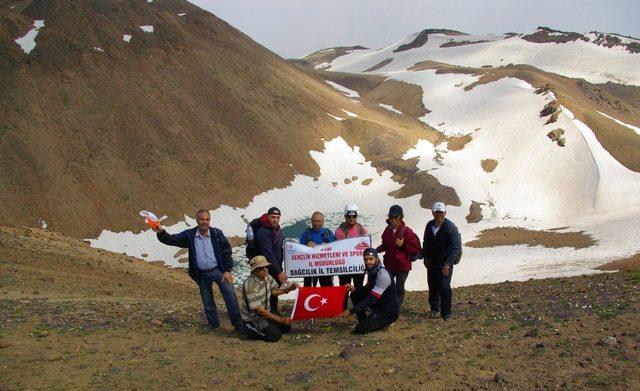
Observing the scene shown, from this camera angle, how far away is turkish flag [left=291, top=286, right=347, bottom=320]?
966 cm

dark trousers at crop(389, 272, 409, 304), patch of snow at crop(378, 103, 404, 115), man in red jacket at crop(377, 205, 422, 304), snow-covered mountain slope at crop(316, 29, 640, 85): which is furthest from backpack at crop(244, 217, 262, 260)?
snow-covered mountain slope at crop(316, 29, 640, 85)

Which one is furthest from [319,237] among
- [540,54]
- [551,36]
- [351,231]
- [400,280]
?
[551,36]

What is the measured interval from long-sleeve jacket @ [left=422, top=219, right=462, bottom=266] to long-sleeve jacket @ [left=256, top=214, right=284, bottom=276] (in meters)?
2.79

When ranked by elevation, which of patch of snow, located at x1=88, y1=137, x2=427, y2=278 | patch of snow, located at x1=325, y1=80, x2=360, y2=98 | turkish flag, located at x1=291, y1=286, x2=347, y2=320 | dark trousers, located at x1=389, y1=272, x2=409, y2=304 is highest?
patch of snow, located at x1=325, y1=80, x2=360, y2=98

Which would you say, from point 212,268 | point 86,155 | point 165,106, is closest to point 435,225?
point 212,268

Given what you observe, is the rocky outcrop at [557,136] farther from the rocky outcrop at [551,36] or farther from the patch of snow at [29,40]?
the rocky outcrop at [551,36]

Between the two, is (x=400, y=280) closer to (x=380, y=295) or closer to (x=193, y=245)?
(x=380, y=295)

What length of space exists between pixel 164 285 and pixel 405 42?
133286 millimetres

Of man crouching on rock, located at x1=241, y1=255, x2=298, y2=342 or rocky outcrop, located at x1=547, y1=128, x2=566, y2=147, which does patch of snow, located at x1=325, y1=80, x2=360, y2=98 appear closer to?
rocky outcrop, located at x1=547, y1=128, x2=566, y2=147

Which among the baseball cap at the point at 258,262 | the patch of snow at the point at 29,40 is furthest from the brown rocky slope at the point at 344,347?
the patch of snow at the point at 29,40

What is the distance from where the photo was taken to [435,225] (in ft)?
34.2

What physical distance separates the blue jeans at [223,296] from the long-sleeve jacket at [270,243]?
851 mm

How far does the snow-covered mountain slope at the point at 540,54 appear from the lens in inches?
3410

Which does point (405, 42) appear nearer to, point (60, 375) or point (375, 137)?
point (375, 137)
